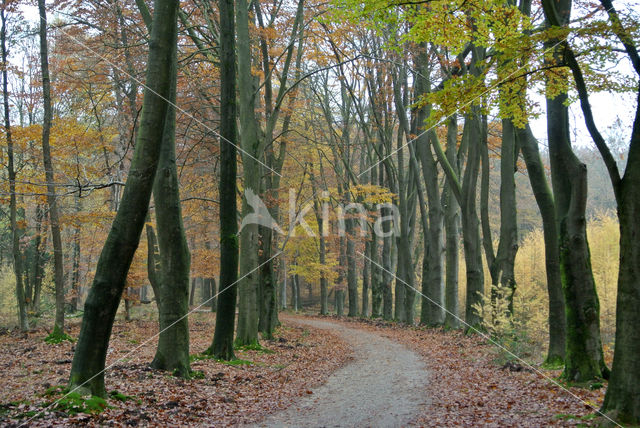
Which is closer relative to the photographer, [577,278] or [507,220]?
[577,278]

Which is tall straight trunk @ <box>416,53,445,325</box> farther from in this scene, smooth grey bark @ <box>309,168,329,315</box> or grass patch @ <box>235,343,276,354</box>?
grass patch @ <box>235,343,276,354</box>

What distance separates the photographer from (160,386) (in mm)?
7137

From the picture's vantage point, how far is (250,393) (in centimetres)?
764

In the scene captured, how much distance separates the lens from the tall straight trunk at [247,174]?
11.9 meters

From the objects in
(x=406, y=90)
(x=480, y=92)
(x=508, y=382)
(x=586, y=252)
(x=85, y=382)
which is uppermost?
(x=406, y=90)

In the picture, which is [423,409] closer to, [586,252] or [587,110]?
[586,252]

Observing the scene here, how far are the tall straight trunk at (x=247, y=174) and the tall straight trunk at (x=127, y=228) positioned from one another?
559cm

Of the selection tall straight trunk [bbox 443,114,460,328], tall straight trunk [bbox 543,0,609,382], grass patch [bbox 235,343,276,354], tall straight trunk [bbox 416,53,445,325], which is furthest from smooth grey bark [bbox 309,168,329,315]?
tall straight trunk [bbox 543,0,609,382]

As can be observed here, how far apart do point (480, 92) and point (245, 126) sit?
6989 millimetres

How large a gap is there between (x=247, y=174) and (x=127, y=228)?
6.36 m

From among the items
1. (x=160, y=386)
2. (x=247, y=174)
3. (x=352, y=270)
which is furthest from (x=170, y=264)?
(x=352, y=270)

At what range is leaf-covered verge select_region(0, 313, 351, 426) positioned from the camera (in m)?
5.35

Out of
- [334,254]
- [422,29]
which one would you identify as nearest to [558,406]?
[422,29]

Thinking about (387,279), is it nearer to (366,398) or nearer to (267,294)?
(267,294)
